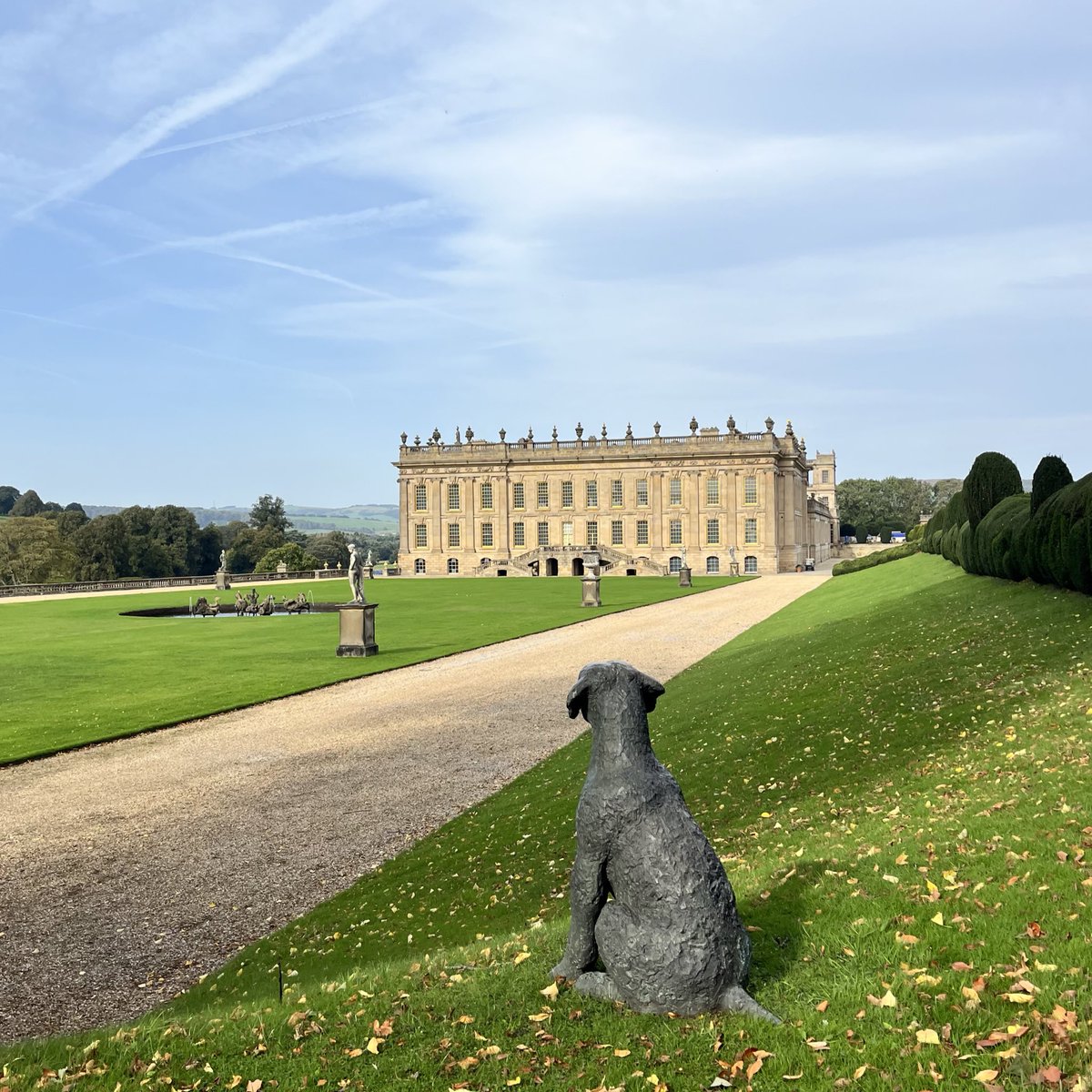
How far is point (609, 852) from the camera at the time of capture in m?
4.96

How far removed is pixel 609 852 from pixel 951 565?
3088cm

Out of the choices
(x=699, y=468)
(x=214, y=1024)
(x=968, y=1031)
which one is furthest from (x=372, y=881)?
(x=699, y=468)

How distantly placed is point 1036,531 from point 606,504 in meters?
76.6

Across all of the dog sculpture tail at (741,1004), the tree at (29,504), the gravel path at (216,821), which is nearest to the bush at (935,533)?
the gravel path at (216,821)

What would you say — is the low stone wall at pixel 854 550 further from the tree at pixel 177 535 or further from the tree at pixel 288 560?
the tree at pixel 177 535

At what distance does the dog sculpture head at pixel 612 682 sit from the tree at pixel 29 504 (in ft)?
556

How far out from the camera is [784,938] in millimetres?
5625

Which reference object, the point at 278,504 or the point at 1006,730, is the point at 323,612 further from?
the point at 278,504

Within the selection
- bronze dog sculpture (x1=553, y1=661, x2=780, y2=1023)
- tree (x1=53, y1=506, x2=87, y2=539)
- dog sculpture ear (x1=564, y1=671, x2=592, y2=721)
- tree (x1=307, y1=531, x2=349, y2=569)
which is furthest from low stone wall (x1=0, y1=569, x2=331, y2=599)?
bronze dog sculpture (x1=553, y1=661, x2=780, y2=1023)

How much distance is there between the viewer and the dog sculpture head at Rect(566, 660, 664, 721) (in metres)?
5.07

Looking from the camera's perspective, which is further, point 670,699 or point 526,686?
point 526,686

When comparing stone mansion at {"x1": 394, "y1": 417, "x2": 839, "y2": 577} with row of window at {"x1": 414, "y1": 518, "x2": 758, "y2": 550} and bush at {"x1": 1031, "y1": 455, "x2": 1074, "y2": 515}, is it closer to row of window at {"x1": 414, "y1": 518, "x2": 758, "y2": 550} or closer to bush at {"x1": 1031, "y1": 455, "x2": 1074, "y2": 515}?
row of window at {"x1": 414, "y1": 518, "x2": 758, "y2": 550}

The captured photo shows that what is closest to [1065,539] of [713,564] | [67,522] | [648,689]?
[648,689]

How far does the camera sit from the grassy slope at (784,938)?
4457 mm
